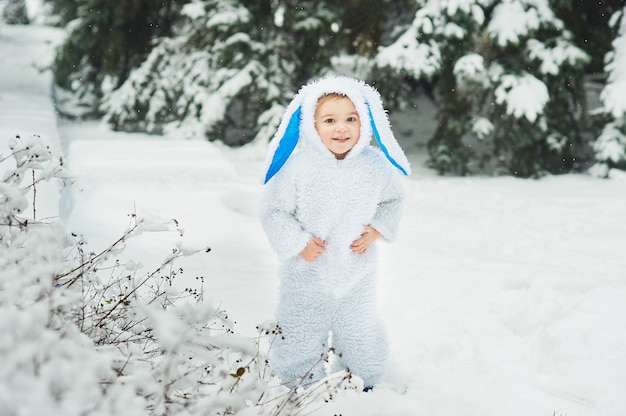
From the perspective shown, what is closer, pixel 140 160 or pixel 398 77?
pixel 140 160

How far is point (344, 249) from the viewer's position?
2449 mm

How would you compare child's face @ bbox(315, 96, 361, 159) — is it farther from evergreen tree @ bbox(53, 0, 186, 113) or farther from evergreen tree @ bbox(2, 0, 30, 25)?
evergreen tree @ bbox(2, 0, 30, 25)

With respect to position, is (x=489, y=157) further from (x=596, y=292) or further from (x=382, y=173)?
(x=382, y=173)

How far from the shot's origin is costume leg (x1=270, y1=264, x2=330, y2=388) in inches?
98.0

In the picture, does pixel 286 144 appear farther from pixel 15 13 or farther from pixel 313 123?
pixel 15 13

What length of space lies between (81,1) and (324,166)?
863 centimetres

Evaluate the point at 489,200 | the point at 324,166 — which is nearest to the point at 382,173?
the point at 324,166

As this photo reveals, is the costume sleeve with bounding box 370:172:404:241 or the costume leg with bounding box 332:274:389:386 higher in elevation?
the costume sleeve with bounding box 370:172:404:241

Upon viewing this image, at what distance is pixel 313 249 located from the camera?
2393mm

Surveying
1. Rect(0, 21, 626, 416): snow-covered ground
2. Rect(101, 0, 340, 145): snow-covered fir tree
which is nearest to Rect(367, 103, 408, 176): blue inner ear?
Rect(0, 21, 626, 416): snow-covered ground

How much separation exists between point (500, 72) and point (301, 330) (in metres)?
5.91

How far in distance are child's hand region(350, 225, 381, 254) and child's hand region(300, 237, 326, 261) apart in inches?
5.7

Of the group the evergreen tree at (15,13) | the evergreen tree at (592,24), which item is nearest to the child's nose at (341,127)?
the evergreen tree at (592,24)

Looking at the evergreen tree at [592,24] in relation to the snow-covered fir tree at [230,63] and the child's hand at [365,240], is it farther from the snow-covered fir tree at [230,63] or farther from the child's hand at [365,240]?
the child's hand at [365,240]
